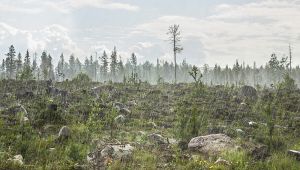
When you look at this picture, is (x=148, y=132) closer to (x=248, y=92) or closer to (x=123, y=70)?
(x=248, y=92)

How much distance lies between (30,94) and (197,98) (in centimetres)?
1599

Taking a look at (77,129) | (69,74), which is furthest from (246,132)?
(69,74)

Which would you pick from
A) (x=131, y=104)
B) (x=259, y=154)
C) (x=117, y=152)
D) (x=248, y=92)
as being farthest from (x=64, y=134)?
(x=248, y=92)

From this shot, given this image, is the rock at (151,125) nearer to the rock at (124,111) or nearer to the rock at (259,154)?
the rock at (124,111)

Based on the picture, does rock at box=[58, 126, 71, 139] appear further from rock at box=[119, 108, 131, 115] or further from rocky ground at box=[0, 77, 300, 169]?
rock at box=[119, 108, 131, 115]

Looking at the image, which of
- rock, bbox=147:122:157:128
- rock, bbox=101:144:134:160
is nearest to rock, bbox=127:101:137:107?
rock, bbox=147:122:157:128

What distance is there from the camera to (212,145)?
38.6ft

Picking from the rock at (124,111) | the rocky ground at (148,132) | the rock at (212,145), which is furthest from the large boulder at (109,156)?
the rock at (124,111)

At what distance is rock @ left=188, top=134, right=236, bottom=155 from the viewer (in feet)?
37.2

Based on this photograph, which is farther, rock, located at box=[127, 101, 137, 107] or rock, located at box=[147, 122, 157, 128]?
rock, located at box=[127, 101, 137, 107]

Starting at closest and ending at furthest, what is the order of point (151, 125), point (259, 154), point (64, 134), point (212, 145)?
point (259, 154), point (212, 145), point (64, 134), point (151, 125)

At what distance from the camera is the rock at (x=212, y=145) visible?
1134 cm

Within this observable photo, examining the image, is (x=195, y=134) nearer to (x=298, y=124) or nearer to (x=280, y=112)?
(x=298, y=124)

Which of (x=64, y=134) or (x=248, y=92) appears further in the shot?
(x=248, y=92)
